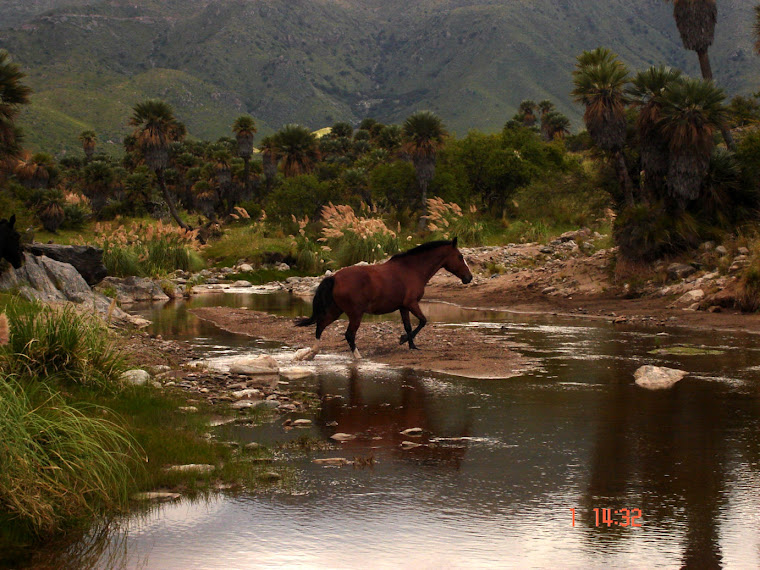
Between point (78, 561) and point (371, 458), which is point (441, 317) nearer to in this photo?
point (371, 458)

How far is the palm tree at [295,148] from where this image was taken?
2759 inches

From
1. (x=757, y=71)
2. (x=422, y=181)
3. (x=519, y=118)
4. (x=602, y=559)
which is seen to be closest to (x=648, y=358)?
(x=602, y=559)

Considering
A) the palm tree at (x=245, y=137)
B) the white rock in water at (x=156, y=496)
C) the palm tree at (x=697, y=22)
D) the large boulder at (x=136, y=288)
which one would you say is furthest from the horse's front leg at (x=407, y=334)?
the palm tree at (x=245, y=137)

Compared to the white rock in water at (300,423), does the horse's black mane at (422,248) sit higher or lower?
higher

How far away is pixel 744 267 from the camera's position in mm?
22906

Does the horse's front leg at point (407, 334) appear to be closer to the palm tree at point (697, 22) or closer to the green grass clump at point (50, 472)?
the green grass clump at point (50, 472)

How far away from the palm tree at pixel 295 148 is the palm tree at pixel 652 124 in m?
44.0

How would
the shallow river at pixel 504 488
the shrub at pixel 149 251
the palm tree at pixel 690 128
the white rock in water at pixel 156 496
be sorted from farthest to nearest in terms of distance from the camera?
the shrub at pixel 149 251 < the palm tree at pixel 690 128 < the white rock in water at pixel 156 496 < the shallow river at pixel 504 488

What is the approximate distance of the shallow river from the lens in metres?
6.11

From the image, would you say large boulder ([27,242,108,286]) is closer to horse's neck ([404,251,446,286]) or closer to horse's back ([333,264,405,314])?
horse's back ([333,264,405,314])

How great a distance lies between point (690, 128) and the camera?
2622cm

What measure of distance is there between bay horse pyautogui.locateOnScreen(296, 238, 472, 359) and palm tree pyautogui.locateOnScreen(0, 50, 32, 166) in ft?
64.6

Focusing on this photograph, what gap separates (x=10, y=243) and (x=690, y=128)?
20.5m
